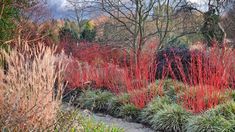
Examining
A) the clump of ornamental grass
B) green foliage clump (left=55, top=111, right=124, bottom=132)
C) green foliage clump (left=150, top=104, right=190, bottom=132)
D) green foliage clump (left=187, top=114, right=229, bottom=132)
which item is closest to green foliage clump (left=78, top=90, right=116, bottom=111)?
green foliage clump (left=150, top=104, right=190, bottom=132)

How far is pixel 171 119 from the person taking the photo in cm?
683

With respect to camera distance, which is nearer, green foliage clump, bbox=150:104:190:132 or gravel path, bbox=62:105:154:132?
green foliage clump, bbox=150:104:190:132

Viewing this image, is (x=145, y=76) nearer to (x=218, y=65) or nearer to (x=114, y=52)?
(x=218, y=65)

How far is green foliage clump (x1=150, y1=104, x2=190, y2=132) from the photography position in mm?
6754

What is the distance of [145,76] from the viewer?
8.71 meters

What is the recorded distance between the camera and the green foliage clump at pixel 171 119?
6754mm

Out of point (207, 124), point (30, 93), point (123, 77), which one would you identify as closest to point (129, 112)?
point (123, 77)

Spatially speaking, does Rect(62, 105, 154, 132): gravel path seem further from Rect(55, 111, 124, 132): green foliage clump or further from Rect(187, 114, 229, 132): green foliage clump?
Rect(55, 111, 124, 132): green foliage clump

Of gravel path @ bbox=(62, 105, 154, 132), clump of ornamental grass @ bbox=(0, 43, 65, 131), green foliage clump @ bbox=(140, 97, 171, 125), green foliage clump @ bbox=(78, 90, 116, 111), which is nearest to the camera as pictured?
clump of ornamental grass @ bbox=(0, 43, 65, 131)

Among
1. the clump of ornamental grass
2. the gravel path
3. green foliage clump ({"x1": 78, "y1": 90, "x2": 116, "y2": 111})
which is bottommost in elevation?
the gravel path

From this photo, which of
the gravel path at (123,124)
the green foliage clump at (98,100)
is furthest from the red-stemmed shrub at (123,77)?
the gravel path at (123,124)

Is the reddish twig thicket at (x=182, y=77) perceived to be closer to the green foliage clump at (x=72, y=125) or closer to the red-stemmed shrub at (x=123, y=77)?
the red-stemmed shrub at (x=123, y=77)

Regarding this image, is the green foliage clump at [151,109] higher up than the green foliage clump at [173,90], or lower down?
lower down

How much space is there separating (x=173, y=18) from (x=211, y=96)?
263 inches
